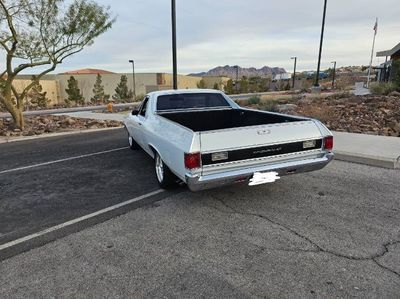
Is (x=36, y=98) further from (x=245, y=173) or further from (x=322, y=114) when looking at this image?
(x=245, y=173)

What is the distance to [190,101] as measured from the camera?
256 inches

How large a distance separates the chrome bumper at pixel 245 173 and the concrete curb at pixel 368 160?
2.28 metres

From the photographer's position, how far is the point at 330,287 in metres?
2.63

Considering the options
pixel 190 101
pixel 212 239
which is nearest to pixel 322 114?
pixel 190 101

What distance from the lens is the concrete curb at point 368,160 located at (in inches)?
235

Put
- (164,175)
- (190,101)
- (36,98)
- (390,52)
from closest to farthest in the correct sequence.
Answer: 1. (164,175)
2. (190,101)
3. (390,52)
4. (36,98)

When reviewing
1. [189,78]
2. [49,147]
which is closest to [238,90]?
[189,78]

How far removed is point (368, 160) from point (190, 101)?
3.86 meters

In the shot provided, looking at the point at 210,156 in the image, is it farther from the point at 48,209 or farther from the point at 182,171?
the point at 48,209

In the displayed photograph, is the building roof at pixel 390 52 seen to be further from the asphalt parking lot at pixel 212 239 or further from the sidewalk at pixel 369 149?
the asphalt parking lot at pixel 212 239

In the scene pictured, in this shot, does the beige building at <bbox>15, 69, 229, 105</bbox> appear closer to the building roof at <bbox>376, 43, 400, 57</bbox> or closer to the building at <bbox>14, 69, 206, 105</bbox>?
the building at <bbox>14, 69, 206, 105</bbox>

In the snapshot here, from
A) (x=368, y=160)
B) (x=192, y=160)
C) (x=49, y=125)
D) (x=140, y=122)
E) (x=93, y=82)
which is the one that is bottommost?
(x=49, y=125)

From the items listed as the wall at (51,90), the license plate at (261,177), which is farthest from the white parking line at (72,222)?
the wall at (51,90)

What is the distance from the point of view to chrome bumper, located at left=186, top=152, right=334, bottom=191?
3783mm
